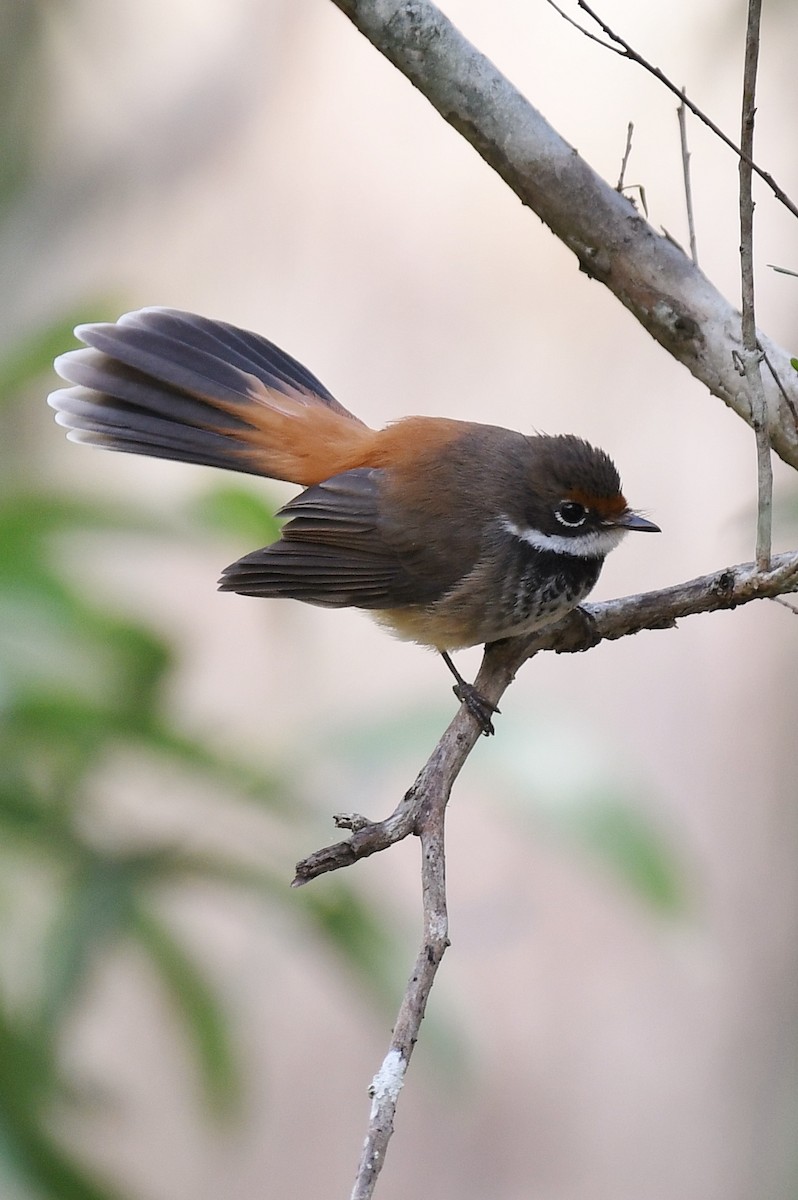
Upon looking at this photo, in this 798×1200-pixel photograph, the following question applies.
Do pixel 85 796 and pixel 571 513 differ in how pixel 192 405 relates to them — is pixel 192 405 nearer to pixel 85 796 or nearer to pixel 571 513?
pixel 571 513

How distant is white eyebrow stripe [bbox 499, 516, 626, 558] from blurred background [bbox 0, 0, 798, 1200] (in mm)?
892

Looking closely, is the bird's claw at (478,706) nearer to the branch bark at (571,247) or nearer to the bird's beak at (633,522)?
the branch bark at (571,247)

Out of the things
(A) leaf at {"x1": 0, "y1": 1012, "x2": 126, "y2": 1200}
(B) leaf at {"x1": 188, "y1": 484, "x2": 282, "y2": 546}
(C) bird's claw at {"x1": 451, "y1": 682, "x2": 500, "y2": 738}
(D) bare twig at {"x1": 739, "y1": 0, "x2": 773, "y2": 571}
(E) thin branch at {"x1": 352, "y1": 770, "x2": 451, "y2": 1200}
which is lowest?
(A) leaf at {"x1": 0, "y1": 1012, "x2": 126, "y2": 1200}

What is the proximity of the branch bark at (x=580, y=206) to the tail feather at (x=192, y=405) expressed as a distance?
3.62 feet

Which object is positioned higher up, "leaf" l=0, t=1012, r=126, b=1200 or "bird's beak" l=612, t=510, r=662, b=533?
Result: "bird's beak" l=612, t=510, r=662, b=533

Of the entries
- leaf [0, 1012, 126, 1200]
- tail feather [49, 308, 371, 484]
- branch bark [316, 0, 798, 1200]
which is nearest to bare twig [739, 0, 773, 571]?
branch bark [316, 0, 798, 1200]

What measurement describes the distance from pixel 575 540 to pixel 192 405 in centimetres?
91

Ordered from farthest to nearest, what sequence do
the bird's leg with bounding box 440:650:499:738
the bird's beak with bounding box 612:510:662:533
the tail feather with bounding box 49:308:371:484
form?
the tail feather with bounding box 49:308:371:484, the bird's beak with bounding box 612:510:662:533, the bird's leg with bounding box 440:650:499:738

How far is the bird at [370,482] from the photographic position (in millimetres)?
2615

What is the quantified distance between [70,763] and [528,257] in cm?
278

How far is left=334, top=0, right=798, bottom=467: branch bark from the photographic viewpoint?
1.72 metres

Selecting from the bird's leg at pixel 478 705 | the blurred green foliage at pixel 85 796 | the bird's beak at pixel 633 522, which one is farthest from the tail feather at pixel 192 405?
the bird's leg at pixel 478 705

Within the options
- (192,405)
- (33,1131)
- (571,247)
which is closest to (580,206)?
(571,247)

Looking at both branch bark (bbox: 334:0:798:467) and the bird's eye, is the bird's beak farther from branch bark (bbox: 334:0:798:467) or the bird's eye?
branch bark (bbox: 334:0:798:467)
